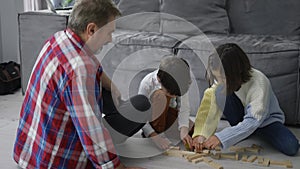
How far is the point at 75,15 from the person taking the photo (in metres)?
1.77

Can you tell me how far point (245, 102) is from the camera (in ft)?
7.50

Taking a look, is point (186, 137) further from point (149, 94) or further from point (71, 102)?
point (71, 102)

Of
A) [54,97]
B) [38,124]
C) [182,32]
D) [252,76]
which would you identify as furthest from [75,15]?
[182,32]

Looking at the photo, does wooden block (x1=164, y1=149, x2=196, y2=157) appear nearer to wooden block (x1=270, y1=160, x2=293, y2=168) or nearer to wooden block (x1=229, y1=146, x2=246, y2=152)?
wooden block (x1=229, y1=146, x2=246, y2=152)

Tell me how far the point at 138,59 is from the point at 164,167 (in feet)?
2.92

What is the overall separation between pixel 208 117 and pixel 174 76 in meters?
0.30

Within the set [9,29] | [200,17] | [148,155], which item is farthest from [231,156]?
[9,29]

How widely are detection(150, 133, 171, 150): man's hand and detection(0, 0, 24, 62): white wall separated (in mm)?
1854

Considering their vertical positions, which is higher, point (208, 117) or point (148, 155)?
point (208, 117)

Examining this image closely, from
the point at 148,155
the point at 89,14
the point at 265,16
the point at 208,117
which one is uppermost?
the point at 89,14

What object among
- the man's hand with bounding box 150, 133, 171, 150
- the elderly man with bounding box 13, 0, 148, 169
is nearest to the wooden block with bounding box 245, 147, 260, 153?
the man's hand with bounding box 150, 133, 171, 150

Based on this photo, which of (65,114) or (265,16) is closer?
(65,114)

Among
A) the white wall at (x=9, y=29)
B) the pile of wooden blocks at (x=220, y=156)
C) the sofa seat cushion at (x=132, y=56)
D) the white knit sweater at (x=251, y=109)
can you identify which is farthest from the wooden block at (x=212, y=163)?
the white wall at (x=9, y=29)

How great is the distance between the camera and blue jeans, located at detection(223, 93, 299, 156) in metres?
2.17
